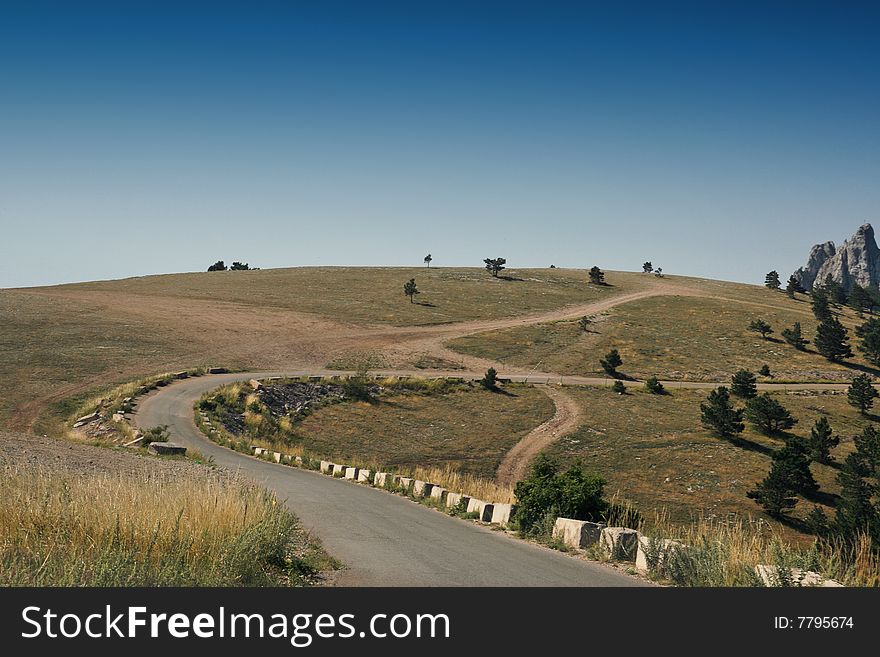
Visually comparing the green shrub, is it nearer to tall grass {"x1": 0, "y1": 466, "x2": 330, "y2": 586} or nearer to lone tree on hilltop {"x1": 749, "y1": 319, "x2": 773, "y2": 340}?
tall grass {"x1": 0, "y1": 466, "x2": 330, "y2": 586}

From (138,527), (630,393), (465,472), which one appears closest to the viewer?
(138,527)

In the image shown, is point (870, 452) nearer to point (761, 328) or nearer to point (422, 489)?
point (422, 489)

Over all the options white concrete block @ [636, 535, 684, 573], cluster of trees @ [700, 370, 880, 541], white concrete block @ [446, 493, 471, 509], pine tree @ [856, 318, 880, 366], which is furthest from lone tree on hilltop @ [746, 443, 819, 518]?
pine tree @ [856, 318, 880, 366]

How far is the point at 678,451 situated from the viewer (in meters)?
37.3

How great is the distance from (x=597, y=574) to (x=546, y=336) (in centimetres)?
6546

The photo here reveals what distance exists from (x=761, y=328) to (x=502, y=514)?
250 ft

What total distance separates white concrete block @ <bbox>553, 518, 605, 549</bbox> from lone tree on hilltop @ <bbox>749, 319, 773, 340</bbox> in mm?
75780

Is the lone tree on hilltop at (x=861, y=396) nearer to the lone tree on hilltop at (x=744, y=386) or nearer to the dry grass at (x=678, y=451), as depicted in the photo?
the dry grass at (x=678, y=451)

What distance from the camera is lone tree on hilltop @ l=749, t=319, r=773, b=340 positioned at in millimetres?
77562

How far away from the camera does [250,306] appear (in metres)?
80.3

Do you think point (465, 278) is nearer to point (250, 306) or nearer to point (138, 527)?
point (250, 306)

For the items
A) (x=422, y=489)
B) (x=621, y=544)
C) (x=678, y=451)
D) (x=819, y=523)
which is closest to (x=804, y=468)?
(x=819, y=523)

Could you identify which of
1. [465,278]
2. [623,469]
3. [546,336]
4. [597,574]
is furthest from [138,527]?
[465,278]

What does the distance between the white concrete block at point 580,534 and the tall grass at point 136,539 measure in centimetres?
491
